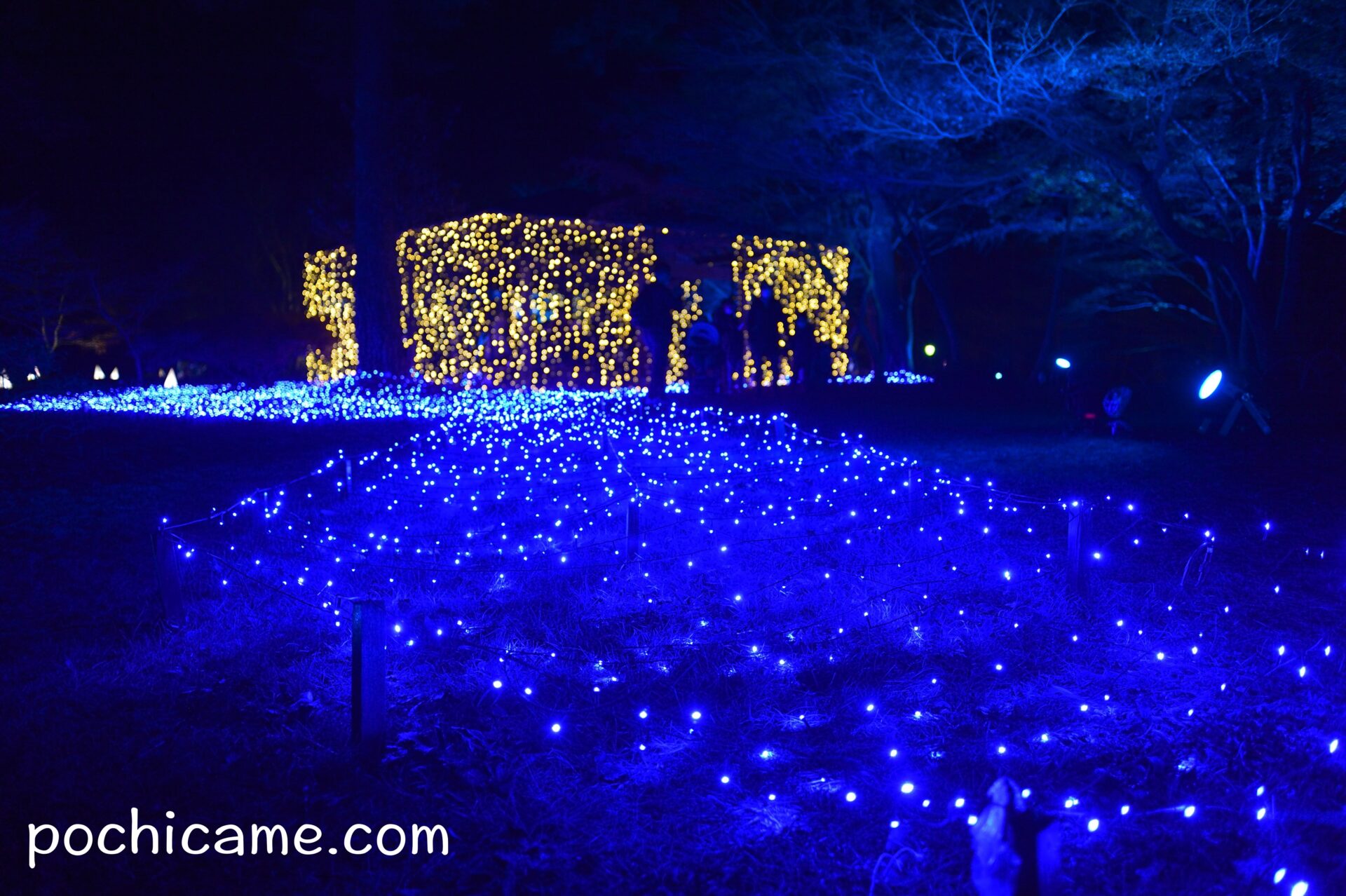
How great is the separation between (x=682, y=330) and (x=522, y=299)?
115 inches

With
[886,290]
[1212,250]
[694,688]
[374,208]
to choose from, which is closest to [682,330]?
[886,290]

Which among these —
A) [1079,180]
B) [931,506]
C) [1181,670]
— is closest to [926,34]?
[1079,180]

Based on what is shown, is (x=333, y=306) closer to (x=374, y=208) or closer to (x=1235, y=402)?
(x=374, y=208)

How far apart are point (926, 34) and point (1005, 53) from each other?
2.85 ft

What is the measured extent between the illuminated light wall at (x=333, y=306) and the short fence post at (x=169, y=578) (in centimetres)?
1386

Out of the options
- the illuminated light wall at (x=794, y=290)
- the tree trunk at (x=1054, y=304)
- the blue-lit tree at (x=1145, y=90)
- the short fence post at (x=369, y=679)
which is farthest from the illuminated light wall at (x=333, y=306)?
the short fence post at (x=369, y=679)

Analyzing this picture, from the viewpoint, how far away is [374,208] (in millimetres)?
14742

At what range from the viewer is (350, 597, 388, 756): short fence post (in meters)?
2.97

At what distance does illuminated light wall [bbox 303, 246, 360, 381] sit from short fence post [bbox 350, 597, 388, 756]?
15.4m

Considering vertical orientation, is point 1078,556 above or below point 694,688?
above

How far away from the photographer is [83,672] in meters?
3.67

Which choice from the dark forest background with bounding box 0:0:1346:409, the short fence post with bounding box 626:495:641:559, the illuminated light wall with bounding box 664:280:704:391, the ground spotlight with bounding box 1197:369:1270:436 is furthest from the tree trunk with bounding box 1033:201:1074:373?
the short fence post with bounding box 626:495:641:559

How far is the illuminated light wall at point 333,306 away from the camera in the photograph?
58.5ft

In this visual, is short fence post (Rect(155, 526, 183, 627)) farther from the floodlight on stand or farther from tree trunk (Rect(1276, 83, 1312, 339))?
tree trunk (Rect(1276, 83, 1312, 339))
